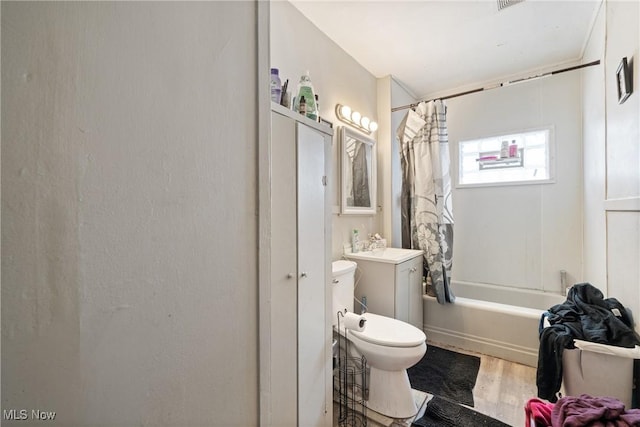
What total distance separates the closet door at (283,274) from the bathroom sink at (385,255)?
108 centimetres

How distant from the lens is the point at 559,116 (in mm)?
2467

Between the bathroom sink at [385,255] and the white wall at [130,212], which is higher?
the white wall at [130,212]

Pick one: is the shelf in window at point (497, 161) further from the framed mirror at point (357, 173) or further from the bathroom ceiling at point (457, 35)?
the framed mirror at point (357, 173)

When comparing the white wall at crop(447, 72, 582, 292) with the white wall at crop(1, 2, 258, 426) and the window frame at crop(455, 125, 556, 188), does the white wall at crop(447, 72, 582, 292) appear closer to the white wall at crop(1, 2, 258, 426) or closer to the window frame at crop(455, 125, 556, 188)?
the window frame at crop(455, 125, 556, 188)

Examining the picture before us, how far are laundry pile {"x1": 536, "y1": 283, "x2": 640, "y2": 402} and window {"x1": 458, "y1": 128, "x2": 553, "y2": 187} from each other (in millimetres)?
1607

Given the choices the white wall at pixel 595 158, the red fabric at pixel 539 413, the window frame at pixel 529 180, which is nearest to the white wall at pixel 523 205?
the window frame at pixel 529 180

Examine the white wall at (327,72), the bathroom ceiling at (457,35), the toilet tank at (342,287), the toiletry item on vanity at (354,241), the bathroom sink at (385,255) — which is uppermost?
the bathroom ceiling at (457,35)

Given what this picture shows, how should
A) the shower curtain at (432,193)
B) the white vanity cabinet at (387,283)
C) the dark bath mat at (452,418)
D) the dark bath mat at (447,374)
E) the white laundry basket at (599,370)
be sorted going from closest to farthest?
the white laundry basket at (599,370) → the dark bath mat at (452,418) → the dark bath mat at (447,374) → the white vanity cabinet at (387,283) → the shower curtain at (432,193)

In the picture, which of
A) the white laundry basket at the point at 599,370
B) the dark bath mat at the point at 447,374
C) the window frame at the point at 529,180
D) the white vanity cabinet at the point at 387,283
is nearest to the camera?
the white laundry basket at the point at 599,370

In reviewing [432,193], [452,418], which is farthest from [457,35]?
[452,418]

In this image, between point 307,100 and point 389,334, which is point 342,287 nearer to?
point 389,334

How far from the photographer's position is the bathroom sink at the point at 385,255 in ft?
6.65

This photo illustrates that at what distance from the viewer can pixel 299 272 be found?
3.65 feet

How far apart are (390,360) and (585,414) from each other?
0.78m
